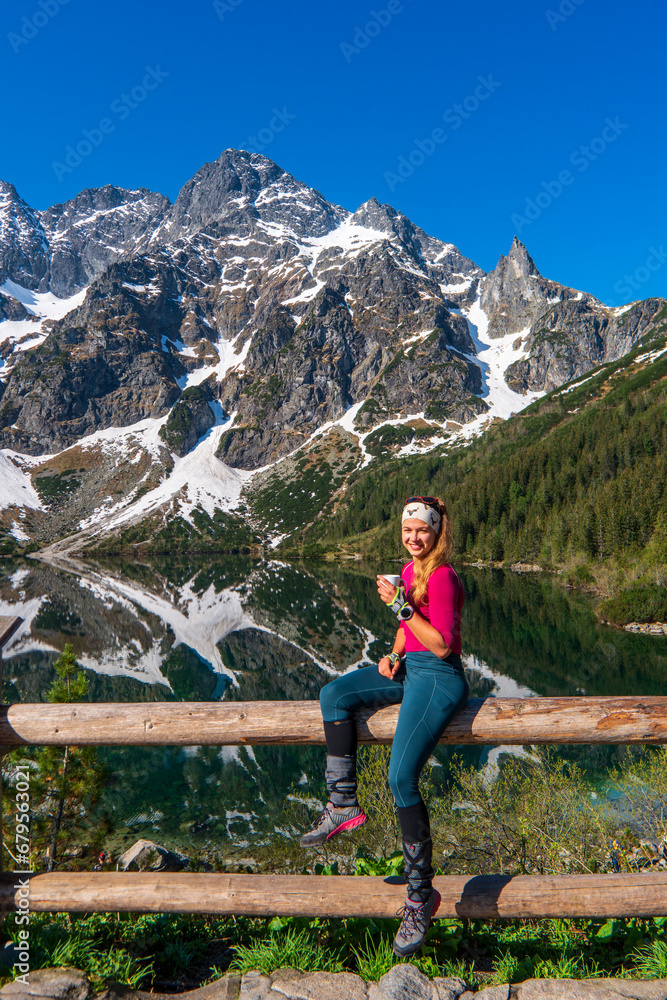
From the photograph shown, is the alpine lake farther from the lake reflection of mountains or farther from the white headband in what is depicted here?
the white headband

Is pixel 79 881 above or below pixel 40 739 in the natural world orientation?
below

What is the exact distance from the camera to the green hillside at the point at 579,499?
9075 centimetres

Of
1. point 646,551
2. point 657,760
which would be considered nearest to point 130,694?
point 657,760

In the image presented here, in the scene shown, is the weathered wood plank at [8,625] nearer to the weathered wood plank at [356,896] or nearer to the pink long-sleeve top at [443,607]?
the weathered wood plank at [356,896]

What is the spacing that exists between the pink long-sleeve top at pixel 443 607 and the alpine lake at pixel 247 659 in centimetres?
1410

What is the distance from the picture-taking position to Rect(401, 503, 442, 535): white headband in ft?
17.2

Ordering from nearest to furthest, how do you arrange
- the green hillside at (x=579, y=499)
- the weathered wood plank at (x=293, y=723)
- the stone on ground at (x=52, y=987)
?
the stone on ground at (x=52, y=987), the weathered wood plank at (x=293, y=723), the green hillside at (x=579, y=499)

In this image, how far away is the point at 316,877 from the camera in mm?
4746

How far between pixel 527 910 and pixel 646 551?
3307 inches

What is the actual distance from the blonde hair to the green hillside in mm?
75985

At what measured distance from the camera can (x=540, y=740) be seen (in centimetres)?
484

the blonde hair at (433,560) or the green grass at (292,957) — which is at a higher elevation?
the blonde hair at (433,560)

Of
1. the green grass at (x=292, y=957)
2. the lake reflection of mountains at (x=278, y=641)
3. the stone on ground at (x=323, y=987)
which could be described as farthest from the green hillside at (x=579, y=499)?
the stone on ground at (x=323, y=987)

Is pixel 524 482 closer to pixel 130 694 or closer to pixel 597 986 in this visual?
pixel 130 694
